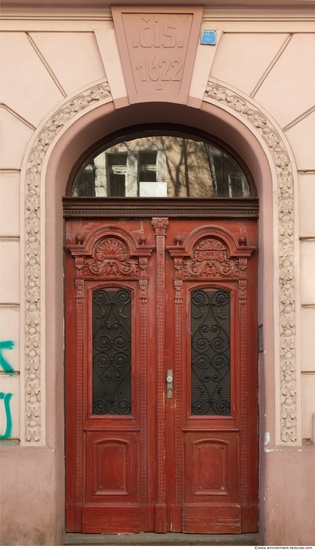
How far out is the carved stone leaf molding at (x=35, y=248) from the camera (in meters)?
7.92

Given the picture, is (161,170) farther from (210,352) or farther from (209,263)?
(210,352)

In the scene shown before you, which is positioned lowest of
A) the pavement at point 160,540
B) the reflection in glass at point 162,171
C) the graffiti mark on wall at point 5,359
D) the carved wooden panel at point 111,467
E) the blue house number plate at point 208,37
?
the pavement at point 160,540

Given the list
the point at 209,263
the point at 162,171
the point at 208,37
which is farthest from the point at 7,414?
the point at 208,37

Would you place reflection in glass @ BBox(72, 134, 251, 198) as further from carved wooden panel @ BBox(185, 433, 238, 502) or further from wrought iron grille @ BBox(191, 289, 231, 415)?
carved wooden panel @ BBox(185, 433, 238, 502)

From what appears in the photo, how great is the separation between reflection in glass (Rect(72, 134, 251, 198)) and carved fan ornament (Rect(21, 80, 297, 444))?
0.63 m

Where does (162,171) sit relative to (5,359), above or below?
above

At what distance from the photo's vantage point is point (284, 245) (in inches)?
315

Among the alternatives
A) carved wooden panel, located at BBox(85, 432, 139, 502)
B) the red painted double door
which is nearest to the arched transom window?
the red painted double door

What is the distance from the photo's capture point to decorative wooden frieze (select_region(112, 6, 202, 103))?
8070 mm

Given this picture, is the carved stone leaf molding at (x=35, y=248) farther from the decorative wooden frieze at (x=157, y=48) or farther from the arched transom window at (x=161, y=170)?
the arched transom window at (x=161, y=170)

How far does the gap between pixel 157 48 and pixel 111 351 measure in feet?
9.29

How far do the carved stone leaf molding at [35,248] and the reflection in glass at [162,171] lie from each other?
64 cm

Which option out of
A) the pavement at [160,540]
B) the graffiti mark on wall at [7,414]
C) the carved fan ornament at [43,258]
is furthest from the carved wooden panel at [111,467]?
the graffiti mark on wall at [7,414]

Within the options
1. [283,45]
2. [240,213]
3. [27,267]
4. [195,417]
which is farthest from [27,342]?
[283,45]
